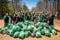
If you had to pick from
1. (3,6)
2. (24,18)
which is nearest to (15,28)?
(24,18)

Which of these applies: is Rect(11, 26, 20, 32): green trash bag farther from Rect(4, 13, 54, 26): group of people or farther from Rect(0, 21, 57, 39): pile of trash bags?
Rect(4, 13, 54, 26): group of people

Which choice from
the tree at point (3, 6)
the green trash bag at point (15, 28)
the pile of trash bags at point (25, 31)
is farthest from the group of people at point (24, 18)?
the tree at point (3, 6)

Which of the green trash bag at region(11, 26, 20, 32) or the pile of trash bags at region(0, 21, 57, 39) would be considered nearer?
the pile of trash bags at region(0, 21, 57, 39)

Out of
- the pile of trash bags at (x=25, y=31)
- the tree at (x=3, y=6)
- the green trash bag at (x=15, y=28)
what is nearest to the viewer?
the pile of trash bags at (x=25, y=31)

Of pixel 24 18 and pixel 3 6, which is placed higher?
pixel 3 6

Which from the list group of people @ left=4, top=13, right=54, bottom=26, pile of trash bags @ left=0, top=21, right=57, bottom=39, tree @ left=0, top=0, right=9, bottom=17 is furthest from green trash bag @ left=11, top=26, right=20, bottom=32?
tree @ left=0, top=0, right=9, bottom=17

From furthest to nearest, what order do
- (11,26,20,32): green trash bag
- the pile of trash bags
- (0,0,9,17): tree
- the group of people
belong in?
(0,0,9,17): tree, the group of people, (11,26,20,32): green trash bag, the pile of trash bags

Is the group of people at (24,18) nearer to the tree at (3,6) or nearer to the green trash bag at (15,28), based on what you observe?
the green trash bag at (15,28)

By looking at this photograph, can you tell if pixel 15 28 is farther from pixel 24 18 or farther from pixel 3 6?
pixel 3 6

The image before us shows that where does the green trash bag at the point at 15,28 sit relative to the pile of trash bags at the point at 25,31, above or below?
above

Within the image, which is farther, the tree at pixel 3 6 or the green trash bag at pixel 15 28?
the tree at pixel 3 6

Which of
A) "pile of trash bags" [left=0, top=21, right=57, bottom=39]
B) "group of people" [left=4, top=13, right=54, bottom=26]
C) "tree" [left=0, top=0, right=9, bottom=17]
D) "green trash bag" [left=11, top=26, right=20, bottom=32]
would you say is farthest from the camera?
"tree" [left=0, top=0, right=9, bottom=17]

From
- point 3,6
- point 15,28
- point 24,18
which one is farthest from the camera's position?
point 3,6

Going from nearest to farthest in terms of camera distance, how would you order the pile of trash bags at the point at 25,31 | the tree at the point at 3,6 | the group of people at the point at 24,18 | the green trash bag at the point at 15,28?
1. the pile of trash bags at the point at 25,31
2. the green trash bag at the point at 15,28
3. the group of people at the point at 24,18
4. the tree at the point at 3,6
